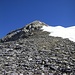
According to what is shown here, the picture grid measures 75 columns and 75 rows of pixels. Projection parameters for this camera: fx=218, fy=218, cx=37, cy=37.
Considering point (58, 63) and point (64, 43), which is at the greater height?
point (64, 43)

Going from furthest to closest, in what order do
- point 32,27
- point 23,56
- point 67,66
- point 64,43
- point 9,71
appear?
point 32,27
point 64,43
point 23,56
point 67,66
point 9,71

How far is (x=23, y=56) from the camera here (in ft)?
79.2

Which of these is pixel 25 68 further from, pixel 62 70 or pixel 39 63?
pixel 62 70

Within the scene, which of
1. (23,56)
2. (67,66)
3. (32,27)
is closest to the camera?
(67,66)

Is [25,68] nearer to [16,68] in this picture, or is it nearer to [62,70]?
[16,68]

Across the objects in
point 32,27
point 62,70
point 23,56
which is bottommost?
point 62,70

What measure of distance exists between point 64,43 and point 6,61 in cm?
1029

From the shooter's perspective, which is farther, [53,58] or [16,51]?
[16,51]

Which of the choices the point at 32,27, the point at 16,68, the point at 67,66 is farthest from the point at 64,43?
the point at 32,27

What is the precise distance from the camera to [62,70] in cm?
2034

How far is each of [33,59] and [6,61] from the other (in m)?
2.85

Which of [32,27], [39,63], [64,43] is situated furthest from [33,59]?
[32,27]

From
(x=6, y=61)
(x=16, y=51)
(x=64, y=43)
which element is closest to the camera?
(x=6, y=61)

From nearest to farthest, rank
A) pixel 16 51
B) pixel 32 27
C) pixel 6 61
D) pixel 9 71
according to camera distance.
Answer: pixel 9 71 < pixel 6 61 < pixel 16 51 < pixel 32 27
